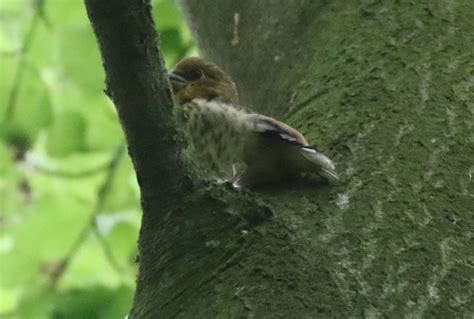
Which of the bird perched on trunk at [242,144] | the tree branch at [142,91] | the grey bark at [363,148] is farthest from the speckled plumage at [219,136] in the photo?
the tree branch at [142,91]

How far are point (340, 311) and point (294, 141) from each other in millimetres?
393

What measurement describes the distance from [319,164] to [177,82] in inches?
25.8

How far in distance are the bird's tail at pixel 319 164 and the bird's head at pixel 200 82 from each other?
510 mm

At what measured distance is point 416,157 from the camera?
4.99ft

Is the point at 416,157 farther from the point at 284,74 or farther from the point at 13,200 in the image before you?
the point at 13,200

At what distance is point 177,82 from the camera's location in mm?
2045

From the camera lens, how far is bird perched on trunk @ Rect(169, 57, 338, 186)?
4.94 ft

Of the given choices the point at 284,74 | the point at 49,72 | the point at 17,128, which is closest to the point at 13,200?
the point at 49,72

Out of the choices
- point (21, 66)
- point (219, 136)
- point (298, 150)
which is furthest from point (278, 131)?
point (21, 66)

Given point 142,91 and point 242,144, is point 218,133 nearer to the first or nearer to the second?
point 242,144

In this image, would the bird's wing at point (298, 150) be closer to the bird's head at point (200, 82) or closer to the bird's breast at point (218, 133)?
the bird's breast at point (218, 133)

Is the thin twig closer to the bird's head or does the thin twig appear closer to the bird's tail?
the bird's head

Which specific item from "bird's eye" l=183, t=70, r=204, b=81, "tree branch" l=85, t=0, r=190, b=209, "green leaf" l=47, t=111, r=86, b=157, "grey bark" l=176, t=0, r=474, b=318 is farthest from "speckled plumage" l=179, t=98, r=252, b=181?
"green leaf" l=47, t=111, r=86, b=157

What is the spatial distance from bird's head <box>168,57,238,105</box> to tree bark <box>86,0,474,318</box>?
0.83ft
